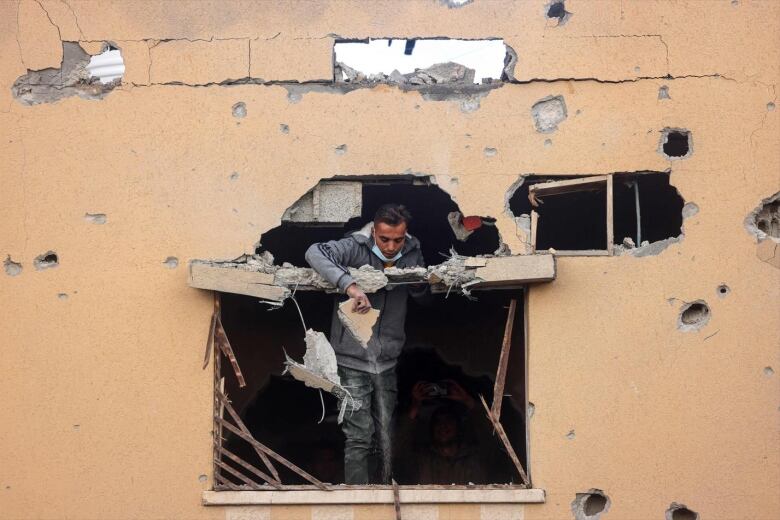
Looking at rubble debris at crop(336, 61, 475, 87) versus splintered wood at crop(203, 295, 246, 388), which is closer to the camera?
splintered wood at crop(203, 295, 246, 388)

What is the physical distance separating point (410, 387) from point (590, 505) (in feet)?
10.1

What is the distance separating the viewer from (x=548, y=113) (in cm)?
565

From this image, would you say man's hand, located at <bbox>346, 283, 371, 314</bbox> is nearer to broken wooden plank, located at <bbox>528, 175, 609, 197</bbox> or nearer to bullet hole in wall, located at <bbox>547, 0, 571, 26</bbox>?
broken wooden plank, located at <bbox>528, 175, 609, 197</bbox>

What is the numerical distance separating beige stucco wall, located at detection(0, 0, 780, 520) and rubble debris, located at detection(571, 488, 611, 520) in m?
0.05

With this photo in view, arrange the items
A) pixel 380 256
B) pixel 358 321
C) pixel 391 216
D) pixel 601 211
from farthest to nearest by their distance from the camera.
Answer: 1. pixel 601 211
2. pixel 380 256
3. pixel 391 216
4. pixel 358 321

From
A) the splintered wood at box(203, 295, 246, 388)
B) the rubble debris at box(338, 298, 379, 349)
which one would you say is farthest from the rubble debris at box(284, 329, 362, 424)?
the splintered wood at box(203, 295, 246, 388)

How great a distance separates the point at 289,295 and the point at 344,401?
72 centimetres

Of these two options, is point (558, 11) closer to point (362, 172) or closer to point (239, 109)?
point (362, 172)

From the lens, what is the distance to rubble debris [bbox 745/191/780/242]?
557 cm

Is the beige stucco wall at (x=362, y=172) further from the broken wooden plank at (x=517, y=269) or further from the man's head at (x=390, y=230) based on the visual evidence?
the man's head at (x=390, y=230)

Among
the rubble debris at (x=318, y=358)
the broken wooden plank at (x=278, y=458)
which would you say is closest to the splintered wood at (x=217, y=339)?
the broken wooden plank at (x=278, y=458)

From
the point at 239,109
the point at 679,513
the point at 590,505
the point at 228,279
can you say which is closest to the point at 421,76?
the point at 239,109

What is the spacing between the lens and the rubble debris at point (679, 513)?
18.0 ft

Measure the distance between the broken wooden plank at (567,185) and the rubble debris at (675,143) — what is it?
1.27 ft
